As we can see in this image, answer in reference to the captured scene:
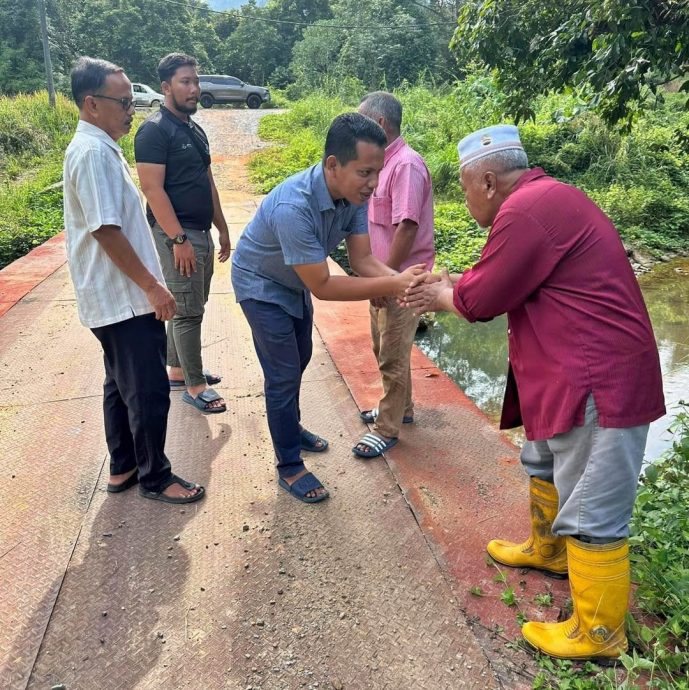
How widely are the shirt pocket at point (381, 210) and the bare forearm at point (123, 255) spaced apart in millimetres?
1242

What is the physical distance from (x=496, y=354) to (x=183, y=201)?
3673 mm

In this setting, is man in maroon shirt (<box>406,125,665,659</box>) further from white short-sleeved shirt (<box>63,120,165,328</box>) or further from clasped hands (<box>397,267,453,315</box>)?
white short-sleeved shirt (<box>63,120,165,328</box>)

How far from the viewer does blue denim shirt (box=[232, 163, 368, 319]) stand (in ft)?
8.11

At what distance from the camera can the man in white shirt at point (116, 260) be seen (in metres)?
2.40

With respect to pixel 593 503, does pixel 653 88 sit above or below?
above

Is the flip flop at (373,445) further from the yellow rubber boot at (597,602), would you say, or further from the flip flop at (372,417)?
the yellow rubber boot at (597,602)

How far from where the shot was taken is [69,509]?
110 inches

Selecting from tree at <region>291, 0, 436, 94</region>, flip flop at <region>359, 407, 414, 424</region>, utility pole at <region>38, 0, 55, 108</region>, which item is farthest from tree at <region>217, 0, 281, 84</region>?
flip flop at <region>359, 407, 414, 424</region>

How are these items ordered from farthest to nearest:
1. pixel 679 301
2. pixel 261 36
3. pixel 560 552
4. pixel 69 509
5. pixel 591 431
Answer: pixel 261 36 < pixel 679 301 < pixel 69 509 < pixel 560 552 < pixel 591 431

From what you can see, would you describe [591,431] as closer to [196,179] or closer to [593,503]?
[593,503]

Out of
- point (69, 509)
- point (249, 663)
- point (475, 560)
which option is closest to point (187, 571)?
point (249, 663)

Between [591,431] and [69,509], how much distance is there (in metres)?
2.30

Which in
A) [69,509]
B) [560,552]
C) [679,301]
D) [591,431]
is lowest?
[679,301]

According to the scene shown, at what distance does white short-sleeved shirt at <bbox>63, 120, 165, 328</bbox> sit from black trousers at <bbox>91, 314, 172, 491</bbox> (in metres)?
0.09
